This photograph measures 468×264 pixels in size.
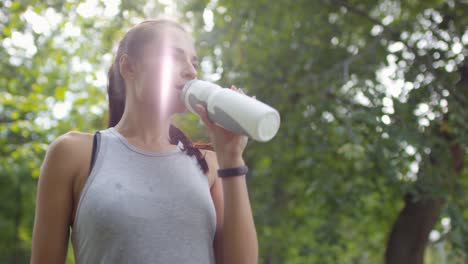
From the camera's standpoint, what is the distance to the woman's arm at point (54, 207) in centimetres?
150

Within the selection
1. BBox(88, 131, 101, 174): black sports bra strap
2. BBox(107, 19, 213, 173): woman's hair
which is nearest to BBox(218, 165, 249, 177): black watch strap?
BBox(107, 19, 213, 173): woman's hair

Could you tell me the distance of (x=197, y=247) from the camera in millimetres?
1550

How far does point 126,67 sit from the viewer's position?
173cm

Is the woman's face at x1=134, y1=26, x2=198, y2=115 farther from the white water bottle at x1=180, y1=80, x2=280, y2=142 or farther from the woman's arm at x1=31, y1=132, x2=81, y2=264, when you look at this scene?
the woman's arm at x1=31, y1=132, x2=81, y2=264

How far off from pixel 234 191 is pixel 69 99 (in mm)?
8665

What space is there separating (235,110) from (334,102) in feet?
12.1

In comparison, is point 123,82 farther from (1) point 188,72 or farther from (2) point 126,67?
(1) point 188,72

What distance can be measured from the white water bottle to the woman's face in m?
0.06

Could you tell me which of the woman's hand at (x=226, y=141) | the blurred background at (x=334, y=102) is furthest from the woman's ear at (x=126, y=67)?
the blurred background at (x=334, y=102)

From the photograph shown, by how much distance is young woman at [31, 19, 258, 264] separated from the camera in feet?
4.83

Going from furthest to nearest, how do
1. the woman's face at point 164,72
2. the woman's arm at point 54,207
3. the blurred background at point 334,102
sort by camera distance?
the blurred background at point 334,102
the woman's face at point 164,72
the woman's arm at point 54,207

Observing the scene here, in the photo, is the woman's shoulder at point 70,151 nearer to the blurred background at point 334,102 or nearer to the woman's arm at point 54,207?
the woman's arm at point 54,207

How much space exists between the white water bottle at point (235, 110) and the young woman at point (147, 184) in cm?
5

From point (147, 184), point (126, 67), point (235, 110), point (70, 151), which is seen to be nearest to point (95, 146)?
point (70, 151)
